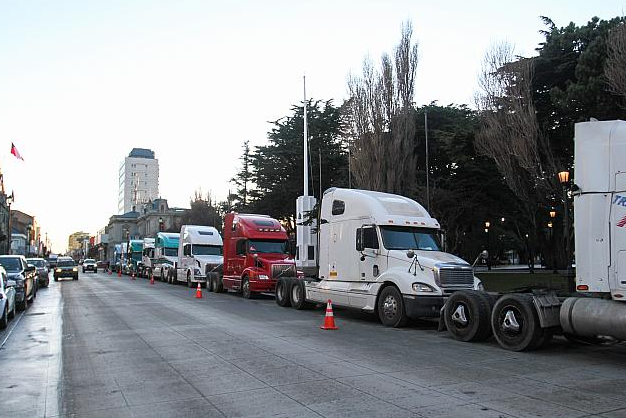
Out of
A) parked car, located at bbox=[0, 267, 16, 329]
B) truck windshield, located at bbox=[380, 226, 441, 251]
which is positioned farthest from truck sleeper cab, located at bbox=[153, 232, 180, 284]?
truck windshield, located at bbox=[380, 226, 441, 251]

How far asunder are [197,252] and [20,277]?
14.0 m

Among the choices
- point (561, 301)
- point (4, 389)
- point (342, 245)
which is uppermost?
point (342, 245)

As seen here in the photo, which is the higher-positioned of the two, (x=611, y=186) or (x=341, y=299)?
(x=611, y=186)

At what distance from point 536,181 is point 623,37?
7.89 meters

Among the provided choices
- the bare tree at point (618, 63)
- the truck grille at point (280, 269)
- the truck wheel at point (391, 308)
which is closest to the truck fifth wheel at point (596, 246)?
the truck wheel at point (391, 308)

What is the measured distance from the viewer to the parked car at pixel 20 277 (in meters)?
17.0

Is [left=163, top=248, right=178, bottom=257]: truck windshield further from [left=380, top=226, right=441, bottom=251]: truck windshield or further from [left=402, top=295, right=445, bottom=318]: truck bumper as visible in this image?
[left=402, top=295, right=445, bottom=318]: truck bumper

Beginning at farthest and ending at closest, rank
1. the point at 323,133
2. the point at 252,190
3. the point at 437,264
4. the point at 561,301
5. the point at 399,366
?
the point at 252,190 < the point at 323,133 < the point at 437,264 < the point at 561,301 < the point at 399,366

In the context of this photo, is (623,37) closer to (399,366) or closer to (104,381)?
(399,366)

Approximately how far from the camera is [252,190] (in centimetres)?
4472

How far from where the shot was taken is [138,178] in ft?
596

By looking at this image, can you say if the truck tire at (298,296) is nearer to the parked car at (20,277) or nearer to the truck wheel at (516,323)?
the truck wheel at (516,323)

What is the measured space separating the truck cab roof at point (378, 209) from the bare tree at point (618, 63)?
9990mm

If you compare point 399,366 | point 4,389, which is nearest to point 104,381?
point 4,389
